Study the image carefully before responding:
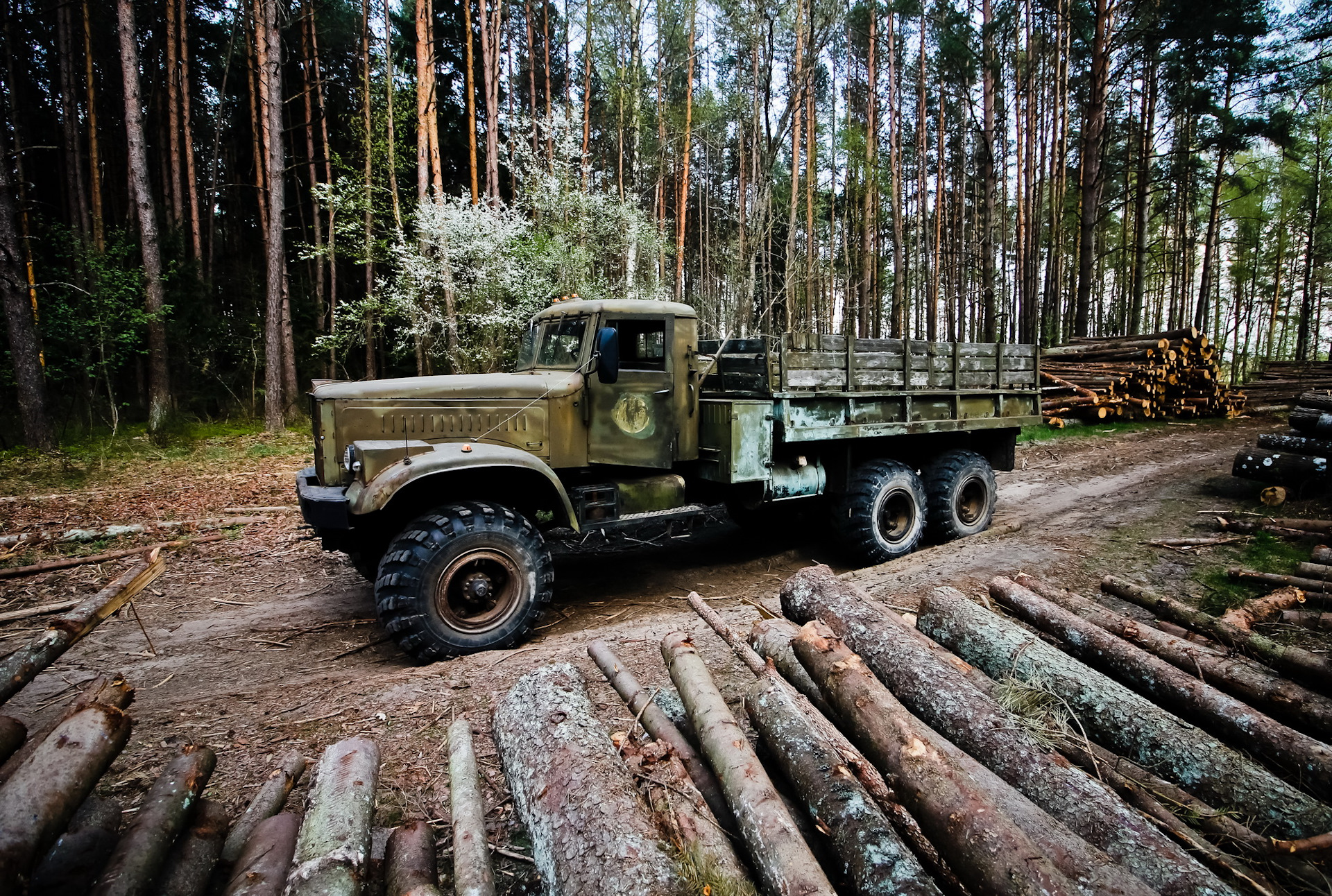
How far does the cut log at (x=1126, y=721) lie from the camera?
7.18 feet

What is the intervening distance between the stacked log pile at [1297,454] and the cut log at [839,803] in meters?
7.42

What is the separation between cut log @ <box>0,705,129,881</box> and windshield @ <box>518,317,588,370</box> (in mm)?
3488

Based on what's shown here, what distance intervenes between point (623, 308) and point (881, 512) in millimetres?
3093

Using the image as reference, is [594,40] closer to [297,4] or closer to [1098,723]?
[297,4]

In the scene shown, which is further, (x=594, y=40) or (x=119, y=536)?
(x=594, y=40)

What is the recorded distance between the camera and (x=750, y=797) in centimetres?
190

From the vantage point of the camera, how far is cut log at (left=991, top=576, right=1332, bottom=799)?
7.70 feet

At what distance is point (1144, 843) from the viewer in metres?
1.84

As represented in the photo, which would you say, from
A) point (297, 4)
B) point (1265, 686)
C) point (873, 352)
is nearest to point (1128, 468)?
point (873, 352)

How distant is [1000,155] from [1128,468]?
16465 mm

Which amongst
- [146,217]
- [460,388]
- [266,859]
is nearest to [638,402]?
[460,388]

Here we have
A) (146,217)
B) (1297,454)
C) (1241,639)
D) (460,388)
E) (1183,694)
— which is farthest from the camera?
(146,217)

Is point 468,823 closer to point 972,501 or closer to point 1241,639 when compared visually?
point 1241,639

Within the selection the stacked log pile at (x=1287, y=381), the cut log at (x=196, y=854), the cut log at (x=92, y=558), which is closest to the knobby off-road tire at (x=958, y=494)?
the cut log at (x=196, y=854)
